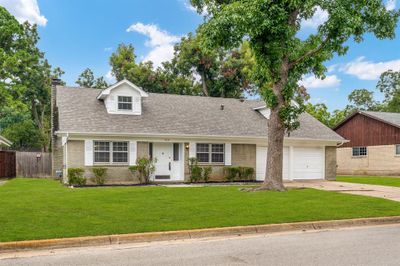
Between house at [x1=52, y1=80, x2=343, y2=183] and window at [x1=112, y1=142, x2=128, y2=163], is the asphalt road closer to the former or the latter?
house at [x1=52, y1=80, x2=343, y2=183]

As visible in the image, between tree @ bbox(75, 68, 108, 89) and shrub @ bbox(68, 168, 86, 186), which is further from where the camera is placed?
tree @ bbox(75, 68, 108, 89)

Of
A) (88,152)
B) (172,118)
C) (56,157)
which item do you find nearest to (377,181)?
(172,118)

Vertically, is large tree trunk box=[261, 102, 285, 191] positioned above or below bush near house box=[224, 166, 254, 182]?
above

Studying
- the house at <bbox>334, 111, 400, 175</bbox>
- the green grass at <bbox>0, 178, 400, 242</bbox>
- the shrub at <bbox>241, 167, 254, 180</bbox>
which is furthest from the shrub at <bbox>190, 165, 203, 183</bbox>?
the house at <bbox>334, 111, 400, 175</bbox>

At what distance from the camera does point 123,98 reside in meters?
22.3

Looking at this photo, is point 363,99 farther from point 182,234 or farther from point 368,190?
point 182,234

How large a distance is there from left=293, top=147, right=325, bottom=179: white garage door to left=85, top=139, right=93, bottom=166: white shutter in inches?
457

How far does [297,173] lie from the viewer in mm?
24453

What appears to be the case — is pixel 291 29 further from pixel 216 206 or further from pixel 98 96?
pixel 98 96

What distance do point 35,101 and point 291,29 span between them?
37.9 metres

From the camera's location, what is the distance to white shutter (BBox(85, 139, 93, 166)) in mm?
19703

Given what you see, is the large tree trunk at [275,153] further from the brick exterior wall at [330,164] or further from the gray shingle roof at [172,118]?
the brick exterior wall at [330,164]

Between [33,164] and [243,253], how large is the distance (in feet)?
74.7

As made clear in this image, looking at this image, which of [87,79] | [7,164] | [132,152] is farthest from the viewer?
[87,79]
